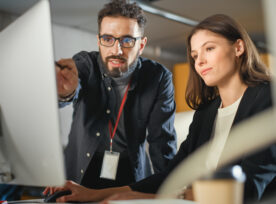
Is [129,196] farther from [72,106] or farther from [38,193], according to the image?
[38,193]

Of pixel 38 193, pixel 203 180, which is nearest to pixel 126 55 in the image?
pixel 203 180

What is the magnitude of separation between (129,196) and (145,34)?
1145mm

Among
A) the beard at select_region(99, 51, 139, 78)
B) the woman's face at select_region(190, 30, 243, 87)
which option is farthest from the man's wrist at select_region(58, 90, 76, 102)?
the woman's face at select_region(190, 30, 243, 87)

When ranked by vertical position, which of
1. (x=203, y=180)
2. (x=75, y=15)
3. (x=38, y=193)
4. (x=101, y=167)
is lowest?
(x=38, y=193)

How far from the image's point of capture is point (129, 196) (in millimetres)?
879

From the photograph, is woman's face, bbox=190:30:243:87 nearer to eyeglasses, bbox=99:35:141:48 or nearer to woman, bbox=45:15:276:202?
woman, bbox=45:15:276:202

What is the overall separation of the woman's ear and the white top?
209mm

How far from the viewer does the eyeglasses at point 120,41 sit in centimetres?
163

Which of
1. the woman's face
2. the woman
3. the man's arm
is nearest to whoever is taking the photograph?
the woman

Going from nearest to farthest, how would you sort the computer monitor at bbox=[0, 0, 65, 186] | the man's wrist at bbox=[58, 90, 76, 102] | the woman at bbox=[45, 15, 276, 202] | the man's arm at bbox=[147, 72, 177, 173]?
the computer monitor at bbox=[0, 0, 65, 186] → the woman at bbox=[45, 15, 276, 202] → the man's wrist at bbox=[58, 90, 76, 102] → the man's arm at bbox=[147, 72, 177, 173]

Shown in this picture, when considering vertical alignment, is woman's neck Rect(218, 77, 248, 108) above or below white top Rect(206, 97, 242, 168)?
above

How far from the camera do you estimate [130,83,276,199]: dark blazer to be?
0.96 metres

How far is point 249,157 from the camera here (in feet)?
3.44

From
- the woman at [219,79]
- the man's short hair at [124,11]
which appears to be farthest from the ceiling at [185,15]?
the woman at [219,79]
